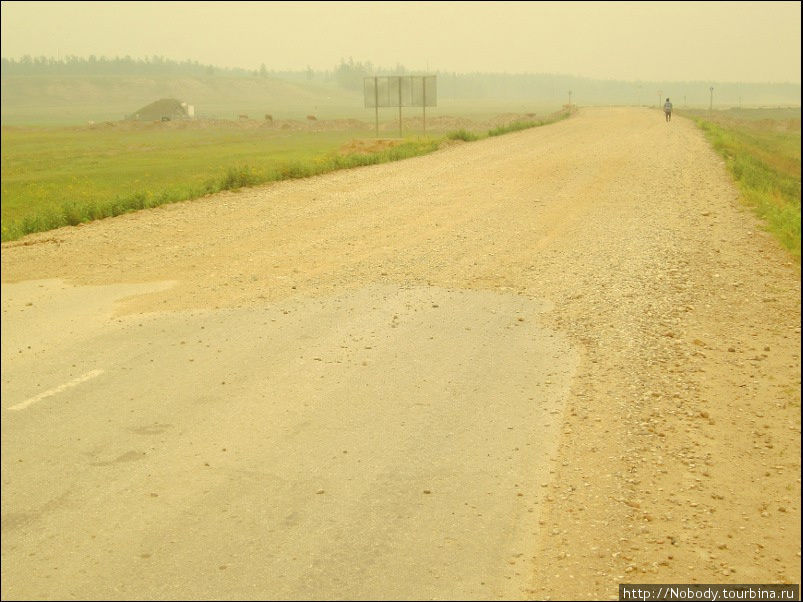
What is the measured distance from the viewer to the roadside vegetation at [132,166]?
622 inches

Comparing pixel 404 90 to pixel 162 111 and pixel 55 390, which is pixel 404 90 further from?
pixel 162 111

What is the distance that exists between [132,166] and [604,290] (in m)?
33.4

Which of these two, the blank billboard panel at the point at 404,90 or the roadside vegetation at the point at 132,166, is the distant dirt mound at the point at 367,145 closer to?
the roadside vegetation at the point at 132,166

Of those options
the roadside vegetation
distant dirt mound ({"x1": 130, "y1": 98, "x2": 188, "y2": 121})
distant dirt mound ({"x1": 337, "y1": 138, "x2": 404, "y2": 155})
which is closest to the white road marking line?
the roadside vegetation

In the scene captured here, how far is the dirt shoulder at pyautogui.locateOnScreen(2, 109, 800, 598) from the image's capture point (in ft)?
16.3

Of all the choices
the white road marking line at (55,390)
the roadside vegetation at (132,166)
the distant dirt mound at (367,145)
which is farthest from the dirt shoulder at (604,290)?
the distant dirt mound at (367,145)

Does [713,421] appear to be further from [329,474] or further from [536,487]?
[329,474]

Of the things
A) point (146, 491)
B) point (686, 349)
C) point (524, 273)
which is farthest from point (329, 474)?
point (524, 273)

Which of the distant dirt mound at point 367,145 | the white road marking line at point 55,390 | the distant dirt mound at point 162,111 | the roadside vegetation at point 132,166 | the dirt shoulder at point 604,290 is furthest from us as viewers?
the distant dirt mound at point 162,111

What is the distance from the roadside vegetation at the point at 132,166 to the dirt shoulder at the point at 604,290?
3.19 feet

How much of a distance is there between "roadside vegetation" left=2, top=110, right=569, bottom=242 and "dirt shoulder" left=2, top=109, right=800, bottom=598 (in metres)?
0.97

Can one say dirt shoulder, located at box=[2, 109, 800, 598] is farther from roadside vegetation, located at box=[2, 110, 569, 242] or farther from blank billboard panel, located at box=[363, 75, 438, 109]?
blank billboard panel, located at box=[363, 75, 438, 109]

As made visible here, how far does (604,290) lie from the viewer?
10164 millimetres

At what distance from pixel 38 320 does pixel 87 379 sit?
6.35 feet
